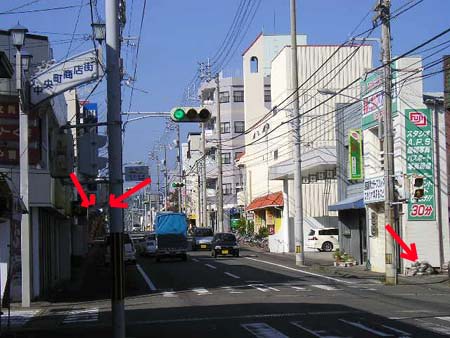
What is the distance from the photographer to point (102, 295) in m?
25.3

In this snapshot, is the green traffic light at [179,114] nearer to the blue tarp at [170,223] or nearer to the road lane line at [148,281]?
the road lane line at [148,281]

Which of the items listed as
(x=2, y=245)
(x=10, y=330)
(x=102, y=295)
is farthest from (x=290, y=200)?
(x=10, y=330)

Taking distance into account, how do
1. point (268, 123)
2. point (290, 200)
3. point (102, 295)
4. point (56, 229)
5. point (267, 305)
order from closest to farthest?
1. point (267, 305)
2. point (102, 295)
3. point (56, 229)
4. point (290, 200)
5. point (268, 123)

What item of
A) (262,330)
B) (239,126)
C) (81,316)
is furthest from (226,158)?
(262,330)

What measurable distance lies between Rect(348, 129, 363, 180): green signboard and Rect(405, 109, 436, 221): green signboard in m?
4.66

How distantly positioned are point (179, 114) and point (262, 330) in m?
4.69

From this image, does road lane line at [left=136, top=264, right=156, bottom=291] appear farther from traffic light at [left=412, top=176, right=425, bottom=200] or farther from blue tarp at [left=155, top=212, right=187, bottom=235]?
blue tarp at [left=155, top=212, right=187, bottom=235]

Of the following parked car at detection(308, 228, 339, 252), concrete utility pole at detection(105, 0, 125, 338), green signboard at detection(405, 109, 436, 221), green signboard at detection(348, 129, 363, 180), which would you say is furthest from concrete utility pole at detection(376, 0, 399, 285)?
parked car at detection(308, 228, 339, 252)

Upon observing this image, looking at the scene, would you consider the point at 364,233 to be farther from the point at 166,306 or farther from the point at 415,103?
the point at 166,306

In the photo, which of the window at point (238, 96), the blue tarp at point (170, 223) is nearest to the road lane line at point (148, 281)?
the blue tarp at point (170, 223)

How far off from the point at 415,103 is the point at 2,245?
1749 cm

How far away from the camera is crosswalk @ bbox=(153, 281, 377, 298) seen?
76.6 feet

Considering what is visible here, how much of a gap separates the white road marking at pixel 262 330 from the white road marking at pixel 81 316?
464 centimetres

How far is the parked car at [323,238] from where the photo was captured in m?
51.2
